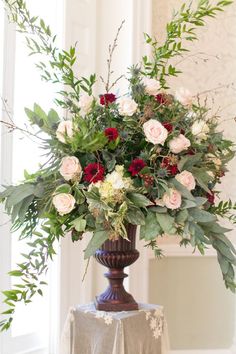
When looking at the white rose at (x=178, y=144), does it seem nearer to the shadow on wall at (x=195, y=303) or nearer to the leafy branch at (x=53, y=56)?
the leafy branch at (x=53, y=56)

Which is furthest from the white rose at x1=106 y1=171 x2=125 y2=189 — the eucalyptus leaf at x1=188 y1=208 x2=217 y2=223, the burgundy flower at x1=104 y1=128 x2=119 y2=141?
the eucalyptus leaf at x1=188 y1=208 x2=217 y2=223

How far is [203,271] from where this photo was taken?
2975 millimetres

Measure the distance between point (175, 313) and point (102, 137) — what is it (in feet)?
5.41

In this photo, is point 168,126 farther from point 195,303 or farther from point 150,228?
point 195,303

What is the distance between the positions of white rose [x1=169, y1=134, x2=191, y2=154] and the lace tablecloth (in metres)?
0.54

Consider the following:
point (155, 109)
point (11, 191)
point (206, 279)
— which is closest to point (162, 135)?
point (155, 109)

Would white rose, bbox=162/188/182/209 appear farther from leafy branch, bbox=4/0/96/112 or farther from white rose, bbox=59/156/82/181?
leafy branch, bbox=4/0/96/112

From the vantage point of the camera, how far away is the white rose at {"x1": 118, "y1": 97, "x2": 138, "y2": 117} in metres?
1.65

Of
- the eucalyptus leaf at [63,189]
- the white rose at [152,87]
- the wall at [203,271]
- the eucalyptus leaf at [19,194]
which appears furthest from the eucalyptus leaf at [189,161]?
the wall at [203,271]

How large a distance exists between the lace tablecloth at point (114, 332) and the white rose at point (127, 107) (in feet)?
2.06

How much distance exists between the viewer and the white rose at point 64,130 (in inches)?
63.5

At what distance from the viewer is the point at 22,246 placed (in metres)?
2.52

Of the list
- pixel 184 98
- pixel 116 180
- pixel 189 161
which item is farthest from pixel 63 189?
pixel 184 98

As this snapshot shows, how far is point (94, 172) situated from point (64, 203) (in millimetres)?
125
